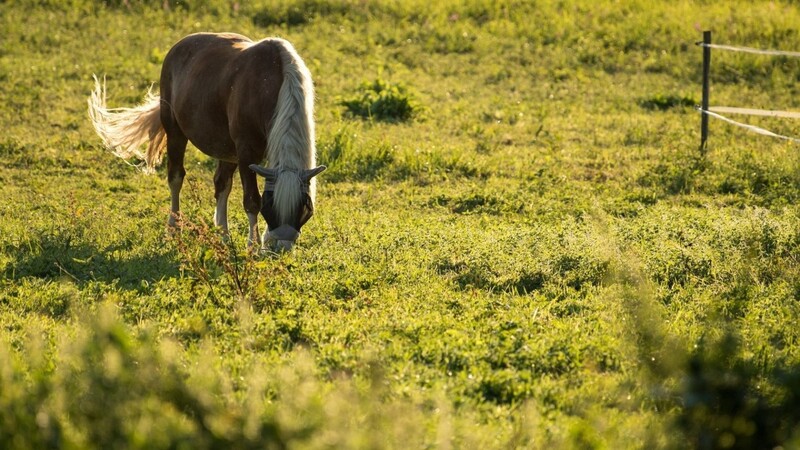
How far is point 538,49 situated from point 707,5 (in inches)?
206

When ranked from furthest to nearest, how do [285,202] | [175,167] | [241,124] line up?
[175,167] → [241,124] → [285,202]

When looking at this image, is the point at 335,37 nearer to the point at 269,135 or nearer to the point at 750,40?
the point at 750,40

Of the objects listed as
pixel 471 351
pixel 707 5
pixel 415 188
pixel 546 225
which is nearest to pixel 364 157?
pixel 415 188

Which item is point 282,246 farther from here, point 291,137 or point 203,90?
point 203,90

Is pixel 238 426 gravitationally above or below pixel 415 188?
above

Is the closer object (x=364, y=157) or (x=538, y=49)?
(x=364, y=157)

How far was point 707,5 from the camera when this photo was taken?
65.5ft

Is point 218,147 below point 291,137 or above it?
below

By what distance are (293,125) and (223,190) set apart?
170 centimetres

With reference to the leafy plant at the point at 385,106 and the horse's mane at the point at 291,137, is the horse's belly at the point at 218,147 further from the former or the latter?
the leafy plant at the point at 385,106

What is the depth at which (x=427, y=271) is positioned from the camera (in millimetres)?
7004

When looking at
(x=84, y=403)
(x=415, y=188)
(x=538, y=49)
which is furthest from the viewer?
(x=538, y=49)

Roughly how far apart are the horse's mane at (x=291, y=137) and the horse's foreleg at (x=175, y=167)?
1.95 m

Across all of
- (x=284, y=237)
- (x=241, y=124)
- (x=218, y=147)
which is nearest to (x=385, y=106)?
(x=218, y=147)
